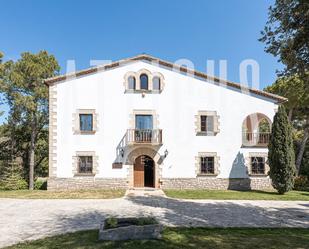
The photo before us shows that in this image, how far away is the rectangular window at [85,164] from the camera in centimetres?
1800

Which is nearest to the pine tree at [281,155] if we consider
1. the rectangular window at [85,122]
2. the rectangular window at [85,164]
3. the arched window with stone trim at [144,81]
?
the arched window with stone trim at [144,81]

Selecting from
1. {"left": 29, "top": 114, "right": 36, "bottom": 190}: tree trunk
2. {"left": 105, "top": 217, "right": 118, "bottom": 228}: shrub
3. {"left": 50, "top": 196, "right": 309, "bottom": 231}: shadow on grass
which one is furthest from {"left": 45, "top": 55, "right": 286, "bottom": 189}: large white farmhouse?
{"left": 105, "top": 217, "right": 118, "bottom": 228}: shrub

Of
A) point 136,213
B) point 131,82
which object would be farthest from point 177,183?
point 136,213

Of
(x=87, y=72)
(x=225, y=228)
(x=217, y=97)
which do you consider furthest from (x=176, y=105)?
(x=225, y=228)

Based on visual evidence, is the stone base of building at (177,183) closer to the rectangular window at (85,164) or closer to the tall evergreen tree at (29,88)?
the rectangular window at (85,164)

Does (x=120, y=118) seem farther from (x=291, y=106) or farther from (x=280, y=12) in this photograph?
(x=291, y=106)

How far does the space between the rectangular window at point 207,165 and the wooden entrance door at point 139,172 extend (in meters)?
4.03

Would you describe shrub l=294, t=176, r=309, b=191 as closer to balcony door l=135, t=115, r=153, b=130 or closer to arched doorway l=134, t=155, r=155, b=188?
arched doorway l=134, t=155, r=155, b=188

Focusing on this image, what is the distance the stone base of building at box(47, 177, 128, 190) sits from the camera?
1762cm

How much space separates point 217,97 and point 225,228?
38.8 feet

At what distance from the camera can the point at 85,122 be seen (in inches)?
717

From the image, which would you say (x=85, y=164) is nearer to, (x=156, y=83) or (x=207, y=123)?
(x=156, y=83)

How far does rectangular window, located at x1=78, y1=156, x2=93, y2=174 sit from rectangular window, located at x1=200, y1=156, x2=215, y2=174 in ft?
24.1

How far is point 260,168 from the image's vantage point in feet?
62.5
